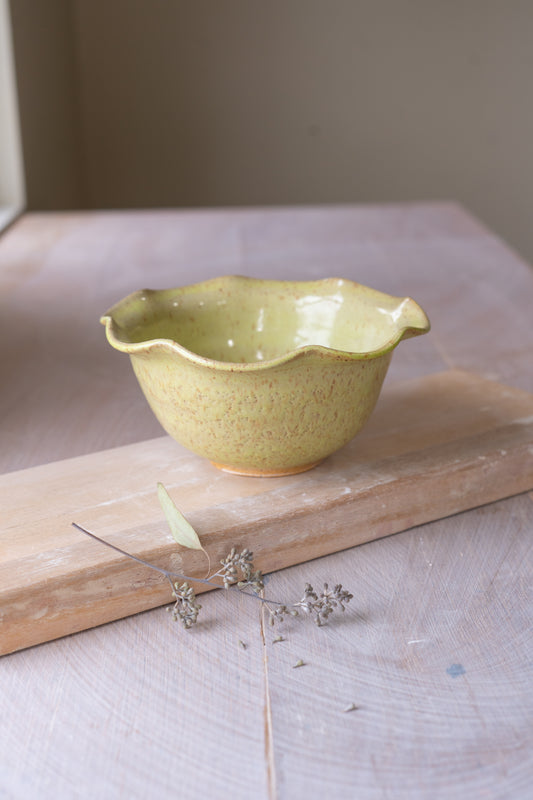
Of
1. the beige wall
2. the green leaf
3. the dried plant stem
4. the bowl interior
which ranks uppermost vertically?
the bowl interior

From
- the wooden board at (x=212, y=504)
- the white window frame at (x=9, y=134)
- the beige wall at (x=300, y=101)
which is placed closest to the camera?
the wooden board at (x=212, y=504)

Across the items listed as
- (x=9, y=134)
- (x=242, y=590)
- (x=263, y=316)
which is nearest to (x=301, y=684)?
(x=242, y=590)

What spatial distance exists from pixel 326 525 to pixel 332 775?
21cm

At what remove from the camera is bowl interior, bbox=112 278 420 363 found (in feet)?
2.22

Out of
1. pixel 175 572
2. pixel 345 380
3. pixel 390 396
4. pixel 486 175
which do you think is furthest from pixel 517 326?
pixel 486 175

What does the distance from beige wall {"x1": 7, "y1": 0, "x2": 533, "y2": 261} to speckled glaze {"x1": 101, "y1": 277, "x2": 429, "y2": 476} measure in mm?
2846

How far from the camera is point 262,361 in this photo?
1.83 ft

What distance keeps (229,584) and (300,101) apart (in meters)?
3.45

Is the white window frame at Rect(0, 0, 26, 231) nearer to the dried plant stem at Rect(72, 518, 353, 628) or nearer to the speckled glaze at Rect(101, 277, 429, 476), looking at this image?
the speckled glaze at Rect(101, 277, 429, 476)

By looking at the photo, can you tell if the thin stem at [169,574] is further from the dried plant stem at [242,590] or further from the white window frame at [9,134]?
the white window frame at [9,134]

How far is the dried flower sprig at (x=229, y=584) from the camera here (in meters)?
0.52

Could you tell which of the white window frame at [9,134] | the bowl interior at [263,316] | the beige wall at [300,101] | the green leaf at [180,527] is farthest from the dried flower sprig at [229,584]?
the beige wall at [300,101]

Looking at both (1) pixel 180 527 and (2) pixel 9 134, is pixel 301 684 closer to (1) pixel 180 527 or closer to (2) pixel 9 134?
(1) pixel 180 527

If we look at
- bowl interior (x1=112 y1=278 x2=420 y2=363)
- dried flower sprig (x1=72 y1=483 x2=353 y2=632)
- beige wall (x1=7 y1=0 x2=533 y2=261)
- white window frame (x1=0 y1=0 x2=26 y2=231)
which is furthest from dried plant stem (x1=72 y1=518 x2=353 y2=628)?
beige wall (x1=7 y1=0 x2=533 y2=261)
